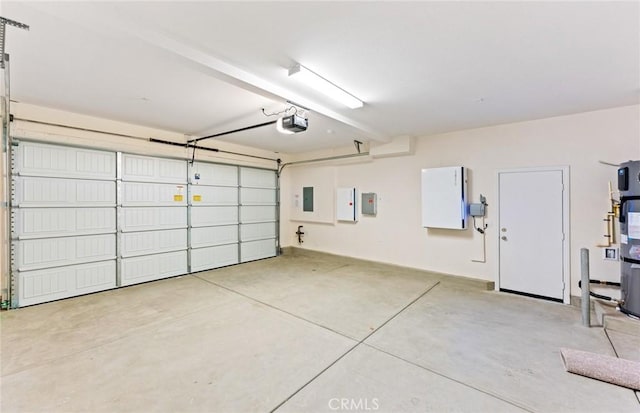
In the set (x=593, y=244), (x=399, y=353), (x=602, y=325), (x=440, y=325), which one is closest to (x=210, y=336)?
(x=399, y=353)

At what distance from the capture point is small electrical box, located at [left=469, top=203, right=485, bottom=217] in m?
4.62

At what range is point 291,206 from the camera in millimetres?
7863

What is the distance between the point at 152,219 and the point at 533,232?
21.4ft

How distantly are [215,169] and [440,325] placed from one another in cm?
524

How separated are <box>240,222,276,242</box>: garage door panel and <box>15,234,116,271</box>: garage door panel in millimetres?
2618

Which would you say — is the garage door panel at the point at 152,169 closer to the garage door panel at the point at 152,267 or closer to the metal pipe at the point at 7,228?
the metal pipe at the point at 7,228

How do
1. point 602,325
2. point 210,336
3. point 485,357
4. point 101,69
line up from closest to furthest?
point 485,357 < point 101,69 < point 210,336 < point 602,325

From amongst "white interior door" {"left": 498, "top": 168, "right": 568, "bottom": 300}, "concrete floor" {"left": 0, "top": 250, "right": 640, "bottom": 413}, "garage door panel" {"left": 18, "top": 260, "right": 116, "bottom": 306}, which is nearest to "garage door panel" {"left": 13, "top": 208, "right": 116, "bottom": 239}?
"garage door panel" {"left": 18, "top": 260, "right": 116, "bottom": 306}

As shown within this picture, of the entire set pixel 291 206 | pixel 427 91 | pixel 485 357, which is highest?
pixel 427 91

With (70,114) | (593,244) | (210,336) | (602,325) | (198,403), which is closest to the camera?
(198,403)

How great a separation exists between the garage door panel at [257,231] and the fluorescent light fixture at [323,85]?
435 cm

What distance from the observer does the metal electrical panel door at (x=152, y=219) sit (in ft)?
15.8

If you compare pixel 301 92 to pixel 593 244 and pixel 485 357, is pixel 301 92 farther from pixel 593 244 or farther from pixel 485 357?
pixel 593 244

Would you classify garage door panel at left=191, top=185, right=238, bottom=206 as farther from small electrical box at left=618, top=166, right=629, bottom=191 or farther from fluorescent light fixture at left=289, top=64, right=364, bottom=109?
small electrical box at left=618, top=166, right=629, bottom=191
